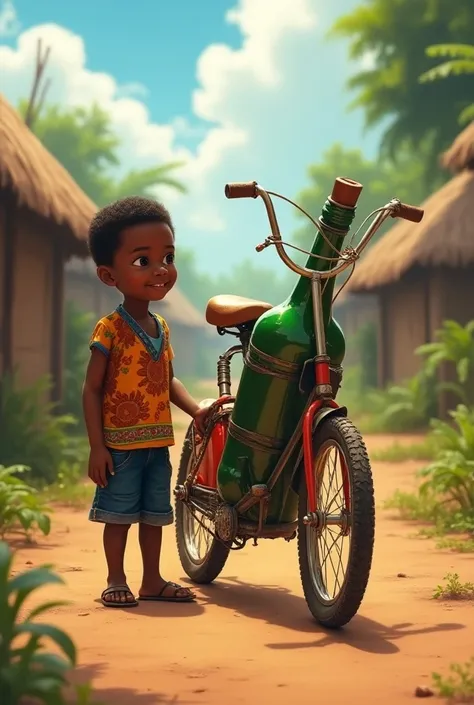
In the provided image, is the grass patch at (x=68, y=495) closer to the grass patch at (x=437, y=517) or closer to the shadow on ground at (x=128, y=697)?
the grass patch at (x=437, y=517)

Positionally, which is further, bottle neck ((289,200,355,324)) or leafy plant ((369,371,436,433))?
leafy plant ((369,371,436,433))

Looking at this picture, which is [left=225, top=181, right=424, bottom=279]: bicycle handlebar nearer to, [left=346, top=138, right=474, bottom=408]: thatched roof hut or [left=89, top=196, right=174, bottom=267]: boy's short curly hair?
[left=89, top=196, right=174, bottom=267]: boy's short curly hair

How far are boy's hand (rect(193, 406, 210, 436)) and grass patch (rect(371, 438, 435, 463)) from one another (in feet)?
21.0

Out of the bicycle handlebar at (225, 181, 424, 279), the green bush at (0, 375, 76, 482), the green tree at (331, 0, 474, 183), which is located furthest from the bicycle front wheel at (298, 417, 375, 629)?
the green tree at (331, 0, 474, 183)

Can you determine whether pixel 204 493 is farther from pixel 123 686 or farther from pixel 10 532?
pixel 10 532

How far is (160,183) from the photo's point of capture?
34781 mm

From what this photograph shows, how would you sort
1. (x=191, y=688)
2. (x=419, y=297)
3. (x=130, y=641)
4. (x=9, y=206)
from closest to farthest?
(x=191, y=688)
(x=130, y=641)
(x=9, y=206)
(x=419, y=297)

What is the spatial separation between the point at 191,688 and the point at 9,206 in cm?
733

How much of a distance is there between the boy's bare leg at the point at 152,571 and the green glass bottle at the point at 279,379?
0.42 metres

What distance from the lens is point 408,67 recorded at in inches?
836

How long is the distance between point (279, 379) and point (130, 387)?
25.7 inches

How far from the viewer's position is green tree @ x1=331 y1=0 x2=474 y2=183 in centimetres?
2088

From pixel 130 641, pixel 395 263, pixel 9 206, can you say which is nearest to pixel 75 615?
pixel 130 641

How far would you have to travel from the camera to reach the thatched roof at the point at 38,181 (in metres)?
8.73
